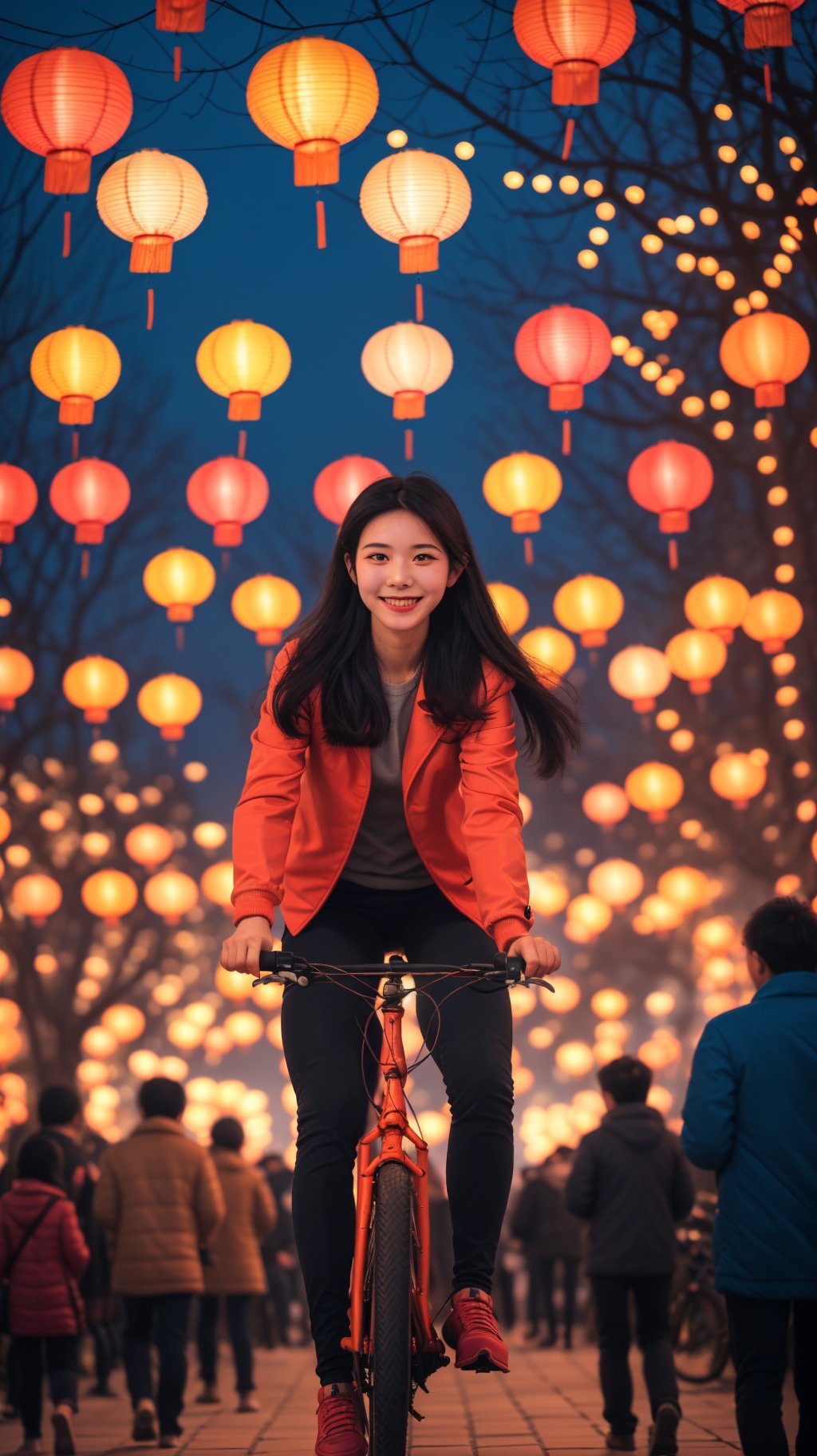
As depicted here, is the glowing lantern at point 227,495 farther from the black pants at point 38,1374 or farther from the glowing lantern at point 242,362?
the black pants at point 38,1374

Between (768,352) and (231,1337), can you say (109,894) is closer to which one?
(231,1337)

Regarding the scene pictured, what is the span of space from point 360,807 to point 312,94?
17.4 ft

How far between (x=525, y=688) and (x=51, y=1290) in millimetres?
3940

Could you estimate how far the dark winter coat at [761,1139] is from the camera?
379cm

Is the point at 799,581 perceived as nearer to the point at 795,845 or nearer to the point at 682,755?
the point at 795,845

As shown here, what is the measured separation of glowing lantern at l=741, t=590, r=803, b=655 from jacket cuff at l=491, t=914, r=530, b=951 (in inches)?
349

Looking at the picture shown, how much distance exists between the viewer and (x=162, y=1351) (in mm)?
6605

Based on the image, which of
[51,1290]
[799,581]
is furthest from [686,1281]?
[799,581]

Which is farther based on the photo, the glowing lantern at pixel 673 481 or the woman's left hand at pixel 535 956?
the glowing lantern at pixel 673 481

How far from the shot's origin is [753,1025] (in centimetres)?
397

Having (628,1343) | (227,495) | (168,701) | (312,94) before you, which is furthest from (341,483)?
(628,1343)

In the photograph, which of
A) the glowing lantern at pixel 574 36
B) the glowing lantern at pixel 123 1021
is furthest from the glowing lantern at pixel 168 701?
the glowing lantern at pixel 123 1021

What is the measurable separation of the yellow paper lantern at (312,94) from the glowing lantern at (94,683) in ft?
18.6

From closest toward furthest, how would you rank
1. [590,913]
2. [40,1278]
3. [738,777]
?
1. [40,1278]
2. [738,777]
3. [590,913]
